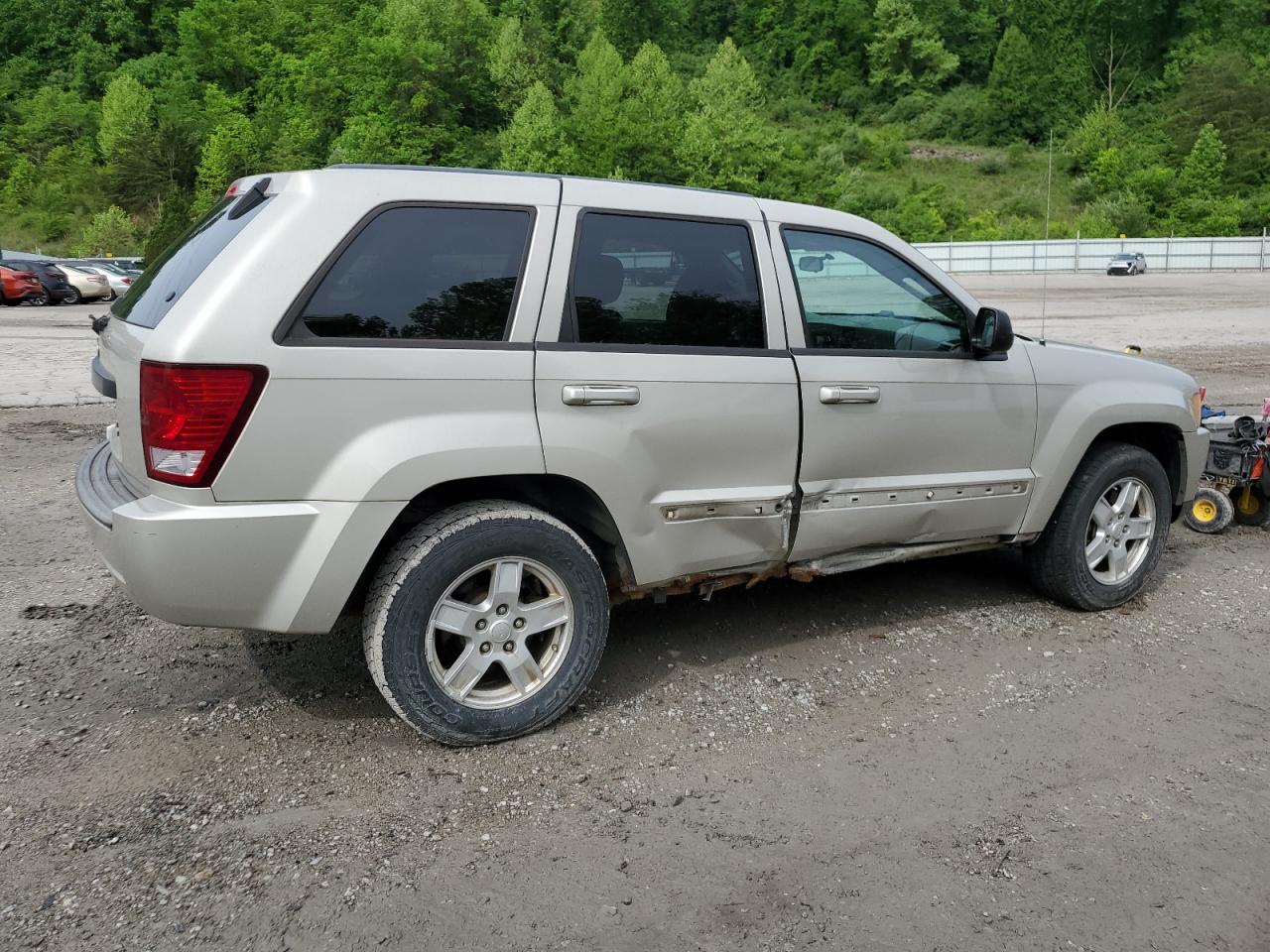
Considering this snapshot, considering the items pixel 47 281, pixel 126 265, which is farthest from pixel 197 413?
pixel 126 265

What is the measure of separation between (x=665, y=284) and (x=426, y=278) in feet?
3.06

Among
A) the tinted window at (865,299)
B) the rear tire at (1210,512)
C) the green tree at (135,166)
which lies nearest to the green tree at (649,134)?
the green tree at (135,166)

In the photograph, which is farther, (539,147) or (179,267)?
(539,147)

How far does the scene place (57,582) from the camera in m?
5.54

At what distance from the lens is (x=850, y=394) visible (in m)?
4.29

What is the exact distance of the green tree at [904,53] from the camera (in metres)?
117

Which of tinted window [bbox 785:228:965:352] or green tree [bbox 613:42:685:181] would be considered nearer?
tinted window [bbox 785:228:965:352]

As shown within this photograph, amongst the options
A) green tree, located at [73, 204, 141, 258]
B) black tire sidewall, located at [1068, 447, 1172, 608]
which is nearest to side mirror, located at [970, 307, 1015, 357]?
black tire sidewall, located at [1068, 447, 1172, 608]

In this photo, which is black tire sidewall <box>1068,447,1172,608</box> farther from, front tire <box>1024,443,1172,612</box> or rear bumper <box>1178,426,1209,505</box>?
rear bumper <box>1178,426,1209,505</box>

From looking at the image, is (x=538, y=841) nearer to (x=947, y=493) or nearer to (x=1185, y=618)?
(x=947, y=493)

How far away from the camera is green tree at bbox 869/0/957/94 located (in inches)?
4621

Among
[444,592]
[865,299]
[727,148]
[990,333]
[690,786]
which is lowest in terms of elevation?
[690,786]

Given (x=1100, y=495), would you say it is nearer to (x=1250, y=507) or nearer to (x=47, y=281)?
(x=1250, y=507)

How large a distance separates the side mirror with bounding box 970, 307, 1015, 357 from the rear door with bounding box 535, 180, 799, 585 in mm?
980
